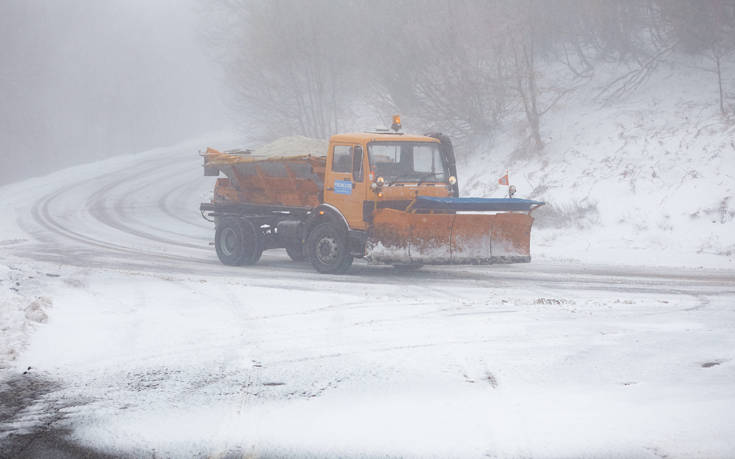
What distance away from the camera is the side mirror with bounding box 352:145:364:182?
11945 millimetres

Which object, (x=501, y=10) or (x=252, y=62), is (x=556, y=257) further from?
(x=252, y=62)

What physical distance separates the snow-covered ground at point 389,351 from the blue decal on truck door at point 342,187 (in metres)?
1.41

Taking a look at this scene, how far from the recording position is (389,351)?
7.02 metres

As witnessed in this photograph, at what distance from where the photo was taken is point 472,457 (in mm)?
4578

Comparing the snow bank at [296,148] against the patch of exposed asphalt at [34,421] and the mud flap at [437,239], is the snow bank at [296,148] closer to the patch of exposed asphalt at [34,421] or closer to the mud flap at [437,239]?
the mud flap at [437,239]

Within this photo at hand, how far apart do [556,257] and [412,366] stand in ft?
28.6

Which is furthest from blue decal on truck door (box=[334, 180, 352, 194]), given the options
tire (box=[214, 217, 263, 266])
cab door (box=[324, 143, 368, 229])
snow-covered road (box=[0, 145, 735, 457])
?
tire (box=[214, 217, 263, 266])

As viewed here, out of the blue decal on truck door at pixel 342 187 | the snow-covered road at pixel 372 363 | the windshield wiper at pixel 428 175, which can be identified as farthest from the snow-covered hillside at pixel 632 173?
the blue decal on truck door at pixel 342 187

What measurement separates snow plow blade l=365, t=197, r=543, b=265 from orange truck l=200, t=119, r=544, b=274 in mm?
15

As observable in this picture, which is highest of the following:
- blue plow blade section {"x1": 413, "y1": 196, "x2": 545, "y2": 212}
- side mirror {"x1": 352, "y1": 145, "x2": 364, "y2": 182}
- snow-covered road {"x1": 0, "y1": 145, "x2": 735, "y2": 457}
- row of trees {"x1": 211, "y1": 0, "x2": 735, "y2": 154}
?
row of trees {"x1": 211, "y1": 0, "x2": 735, "y2": 154}

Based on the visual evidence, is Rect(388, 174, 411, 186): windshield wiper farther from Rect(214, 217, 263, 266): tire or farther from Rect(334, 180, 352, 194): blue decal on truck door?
Rect(214, 217, 263, 266): tire

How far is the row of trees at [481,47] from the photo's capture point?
843 inches

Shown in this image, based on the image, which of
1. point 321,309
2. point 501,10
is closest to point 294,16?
point 501,10

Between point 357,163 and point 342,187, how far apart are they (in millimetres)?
494
